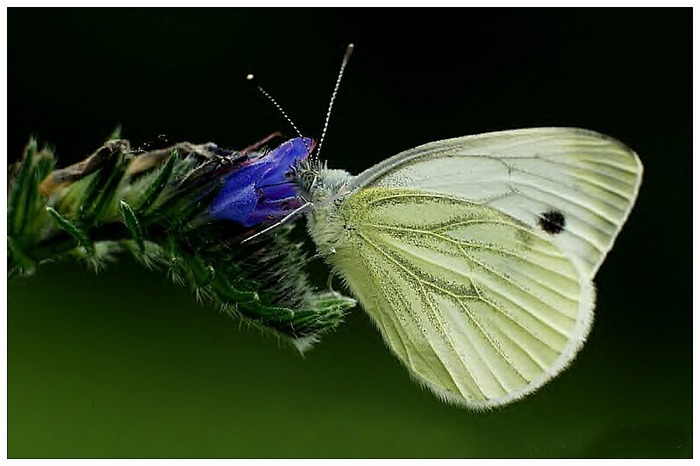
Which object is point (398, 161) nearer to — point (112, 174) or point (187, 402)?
point (112, 174)

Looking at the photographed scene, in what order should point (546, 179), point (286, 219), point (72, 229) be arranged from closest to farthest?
1. point (72, 229)
2. point (286, 219)
3. point (546, 179)

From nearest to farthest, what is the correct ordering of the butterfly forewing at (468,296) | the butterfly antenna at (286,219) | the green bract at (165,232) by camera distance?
1. the green bract at (165,232)
2. the butterfly antenna at (286,219)
3. the butterfly forewing at (468,296)

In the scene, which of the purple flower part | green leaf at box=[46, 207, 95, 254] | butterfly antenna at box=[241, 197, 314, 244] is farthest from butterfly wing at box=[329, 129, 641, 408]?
green leaf at box=[46, 207, 95, 254]

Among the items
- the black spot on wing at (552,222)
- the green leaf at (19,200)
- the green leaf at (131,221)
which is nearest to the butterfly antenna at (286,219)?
the green leaf at (131,221)

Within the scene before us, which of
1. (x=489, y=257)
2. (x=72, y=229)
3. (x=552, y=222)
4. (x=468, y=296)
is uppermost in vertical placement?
(x=72, y=229)

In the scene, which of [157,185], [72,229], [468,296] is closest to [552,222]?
[468,296]

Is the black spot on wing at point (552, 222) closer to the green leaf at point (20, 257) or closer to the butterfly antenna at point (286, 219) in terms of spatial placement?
the butterfly antenna at point (286, 219)

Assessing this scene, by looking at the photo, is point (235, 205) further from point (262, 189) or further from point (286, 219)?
point (286, 219)

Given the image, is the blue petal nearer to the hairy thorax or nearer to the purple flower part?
the purple flower part
